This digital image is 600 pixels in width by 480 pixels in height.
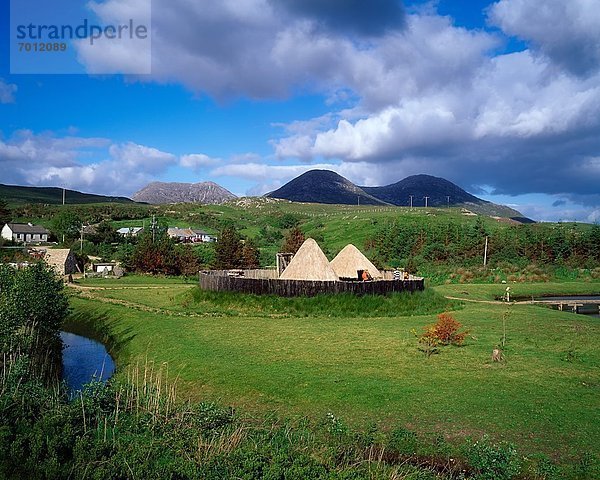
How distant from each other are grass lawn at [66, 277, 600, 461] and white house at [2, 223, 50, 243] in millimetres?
67500

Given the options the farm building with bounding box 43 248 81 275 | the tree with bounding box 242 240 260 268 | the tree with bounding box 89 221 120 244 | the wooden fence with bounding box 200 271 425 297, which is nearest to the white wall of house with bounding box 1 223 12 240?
the tree with bounding box 89 221 120 244

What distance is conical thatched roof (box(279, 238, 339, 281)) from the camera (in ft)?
115

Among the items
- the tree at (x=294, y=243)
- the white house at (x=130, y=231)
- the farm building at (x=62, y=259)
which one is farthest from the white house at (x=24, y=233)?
the tree at (x=294, y=243)

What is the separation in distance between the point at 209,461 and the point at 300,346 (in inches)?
489

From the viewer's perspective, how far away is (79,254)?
65.9m

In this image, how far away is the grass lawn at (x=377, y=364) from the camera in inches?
544

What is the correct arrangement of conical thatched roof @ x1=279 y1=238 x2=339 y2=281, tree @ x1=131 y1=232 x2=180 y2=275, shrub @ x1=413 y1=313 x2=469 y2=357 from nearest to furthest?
shrub @ x1=413 y1=313 x2=469 y2=357 → conical thatched roof @ x1=279 y1=238 x2=339 y2=281 → tree @ x1=131 y1=232 x2=180 y2=275

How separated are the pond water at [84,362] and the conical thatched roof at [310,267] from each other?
13.4m

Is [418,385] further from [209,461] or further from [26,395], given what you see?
[26,395]

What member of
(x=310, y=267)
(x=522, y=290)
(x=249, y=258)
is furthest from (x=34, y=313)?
(x=522, y=290)

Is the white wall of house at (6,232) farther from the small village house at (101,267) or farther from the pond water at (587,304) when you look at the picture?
the pond water at (587,304)

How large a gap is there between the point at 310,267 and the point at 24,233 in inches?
2975

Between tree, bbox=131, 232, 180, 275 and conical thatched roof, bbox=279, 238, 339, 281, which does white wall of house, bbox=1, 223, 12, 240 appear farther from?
conical thatched roof, bbox=279, 238, 339, 281

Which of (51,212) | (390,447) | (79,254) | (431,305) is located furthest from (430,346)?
(51,212)
